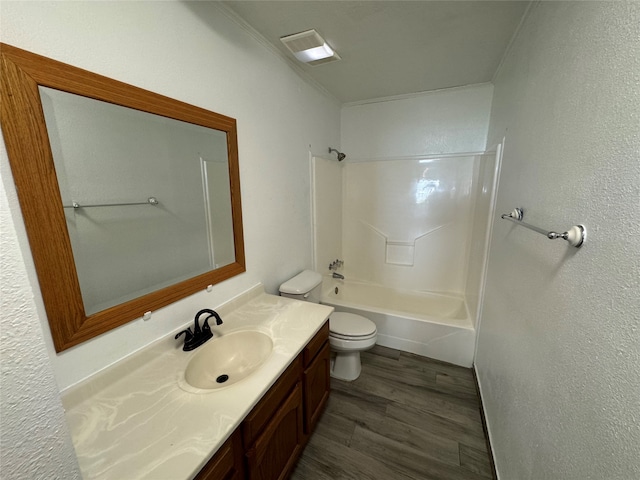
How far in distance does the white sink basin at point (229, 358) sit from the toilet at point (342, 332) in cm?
58

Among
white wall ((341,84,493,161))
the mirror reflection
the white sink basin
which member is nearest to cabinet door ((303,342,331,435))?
the white sink basin

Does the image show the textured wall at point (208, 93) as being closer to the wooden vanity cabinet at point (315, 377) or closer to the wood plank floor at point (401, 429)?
the wooden vanity cabinet at point (315, 377)

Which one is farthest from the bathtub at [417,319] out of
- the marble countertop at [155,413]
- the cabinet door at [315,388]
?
the marble countertop at [155,413]

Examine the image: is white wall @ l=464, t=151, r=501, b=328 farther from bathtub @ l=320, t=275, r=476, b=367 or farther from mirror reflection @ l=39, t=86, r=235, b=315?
mirror reflection @ l=39, t=86, r=235, b=315

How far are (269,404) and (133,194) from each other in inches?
39.9

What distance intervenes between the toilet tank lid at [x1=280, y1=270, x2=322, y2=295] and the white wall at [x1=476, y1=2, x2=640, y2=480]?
4.03 ft

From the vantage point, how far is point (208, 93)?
1.30 m

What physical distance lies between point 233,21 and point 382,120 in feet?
5.72

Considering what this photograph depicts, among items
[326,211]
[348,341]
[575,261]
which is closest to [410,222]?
[326,211]

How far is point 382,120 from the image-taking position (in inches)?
107

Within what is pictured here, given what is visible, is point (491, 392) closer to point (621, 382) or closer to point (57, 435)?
point (621, 382)

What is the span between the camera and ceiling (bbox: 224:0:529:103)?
133 centimetres

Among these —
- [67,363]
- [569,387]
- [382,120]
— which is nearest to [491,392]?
[569,387]

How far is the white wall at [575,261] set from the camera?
58cm
